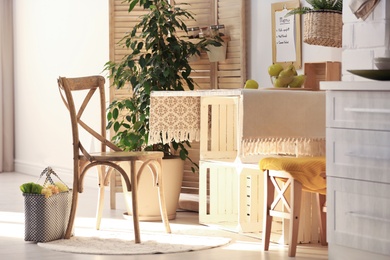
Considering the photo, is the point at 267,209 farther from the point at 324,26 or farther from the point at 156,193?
the point at 156,193

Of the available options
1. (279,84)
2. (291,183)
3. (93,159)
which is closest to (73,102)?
(93,159)

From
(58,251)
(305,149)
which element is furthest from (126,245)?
(305,149)

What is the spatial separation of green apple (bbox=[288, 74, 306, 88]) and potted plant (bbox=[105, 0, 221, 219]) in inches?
35.3

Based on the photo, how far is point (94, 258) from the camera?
399 centimetres

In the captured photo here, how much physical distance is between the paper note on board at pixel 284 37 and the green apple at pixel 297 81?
509mm

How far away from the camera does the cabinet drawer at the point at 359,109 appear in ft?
10.1

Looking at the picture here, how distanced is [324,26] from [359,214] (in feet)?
4.32

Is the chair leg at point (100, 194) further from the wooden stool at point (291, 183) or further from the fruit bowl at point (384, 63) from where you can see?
the fruit bowl at point (384, 63)

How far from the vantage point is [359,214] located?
3186 mm

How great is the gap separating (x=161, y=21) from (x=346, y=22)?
179 centimetres

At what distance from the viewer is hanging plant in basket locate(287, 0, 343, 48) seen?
4.23 m

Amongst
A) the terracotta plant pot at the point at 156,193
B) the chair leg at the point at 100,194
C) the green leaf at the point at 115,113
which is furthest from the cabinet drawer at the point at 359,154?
the green leaf at the point at 115,113

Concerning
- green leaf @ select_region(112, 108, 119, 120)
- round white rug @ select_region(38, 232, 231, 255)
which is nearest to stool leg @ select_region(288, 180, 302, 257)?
round white rug @ select_region(38, 232, 231, 255)

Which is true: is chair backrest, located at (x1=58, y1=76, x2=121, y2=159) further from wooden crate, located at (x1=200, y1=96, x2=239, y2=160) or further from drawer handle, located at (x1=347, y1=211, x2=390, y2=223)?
drawer handle, located at (x1=347, y1=211, x2=390, y2=223)
